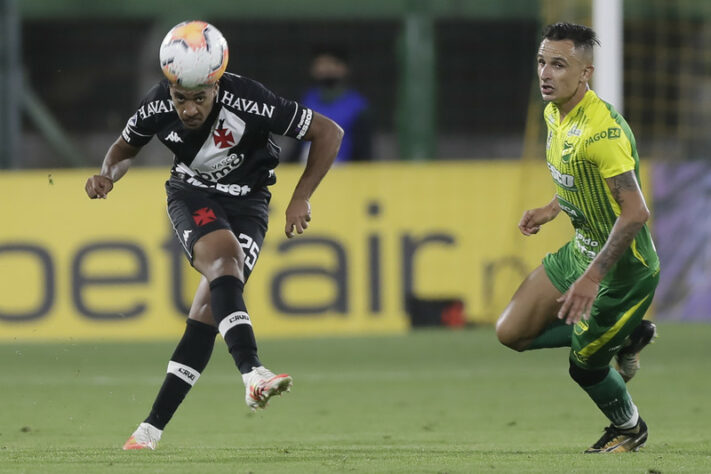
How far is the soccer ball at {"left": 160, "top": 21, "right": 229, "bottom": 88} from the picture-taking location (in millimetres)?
6266

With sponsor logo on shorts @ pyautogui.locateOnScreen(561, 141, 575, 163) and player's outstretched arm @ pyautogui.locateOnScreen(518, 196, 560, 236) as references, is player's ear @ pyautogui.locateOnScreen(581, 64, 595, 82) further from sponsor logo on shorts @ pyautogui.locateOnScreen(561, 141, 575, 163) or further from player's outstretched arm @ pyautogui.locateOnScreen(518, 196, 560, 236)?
player's outstretched arm @ pyautogui.locateOnScreen(518, 196, 560, 236)

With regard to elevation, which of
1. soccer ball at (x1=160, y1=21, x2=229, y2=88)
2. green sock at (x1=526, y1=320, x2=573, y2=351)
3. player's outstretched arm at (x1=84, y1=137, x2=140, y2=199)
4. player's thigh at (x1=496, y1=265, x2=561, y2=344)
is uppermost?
soccer ball at (x1=160, y1=21, x2=229, y2=88)

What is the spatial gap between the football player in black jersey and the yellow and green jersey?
1065mm

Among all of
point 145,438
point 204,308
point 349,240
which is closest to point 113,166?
point 204,308

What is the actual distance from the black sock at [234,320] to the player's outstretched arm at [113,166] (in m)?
0.79

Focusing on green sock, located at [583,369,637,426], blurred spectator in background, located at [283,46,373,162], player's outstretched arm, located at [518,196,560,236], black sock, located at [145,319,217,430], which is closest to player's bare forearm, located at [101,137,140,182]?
black sock, located at [145,319,217,430]

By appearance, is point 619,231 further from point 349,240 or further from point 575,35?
point 349,240

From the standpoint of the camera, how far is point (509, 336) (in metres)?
7.02

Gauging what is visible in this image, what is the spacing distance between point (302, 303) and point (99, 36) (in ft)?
32.9

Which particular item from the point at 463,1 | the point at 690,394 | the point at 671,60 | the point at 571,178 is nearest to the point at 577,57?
the point at 571,178

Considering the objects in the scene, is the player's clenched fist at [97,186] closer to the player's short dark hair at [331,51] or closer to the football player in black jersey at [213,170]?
the football player in black jersey at [213,170]

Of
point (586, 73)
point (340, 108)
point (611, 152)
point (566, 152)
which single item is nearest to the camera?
point (611, 152)

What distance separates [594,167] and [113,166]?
225cm

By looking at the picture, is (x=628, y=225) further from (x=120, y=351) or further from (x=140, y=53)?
(x=140, y=53)
